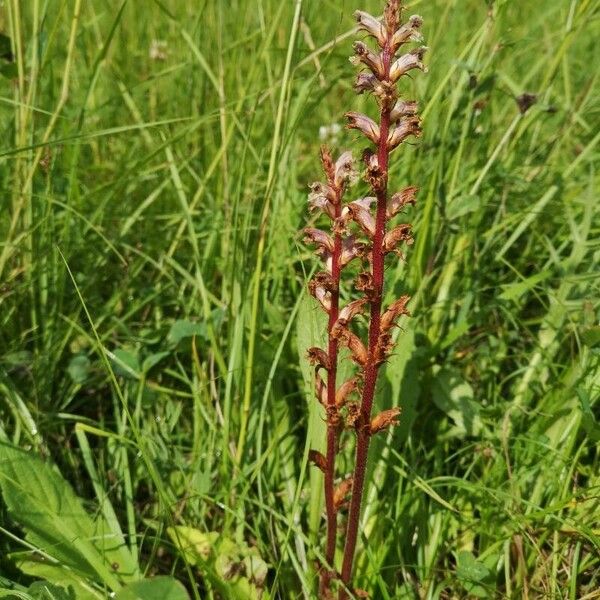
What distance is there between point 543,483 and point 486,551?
0.26 metres

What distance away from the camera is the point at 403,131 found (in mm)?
1319

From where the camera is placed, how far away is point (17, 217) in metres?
2.29

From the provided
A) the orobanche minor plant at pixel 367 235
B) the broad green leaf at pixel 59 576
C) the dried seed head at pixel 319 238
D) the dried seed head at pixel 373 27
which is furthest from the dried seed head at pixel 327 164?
the broad green leaf at pixel 59 576

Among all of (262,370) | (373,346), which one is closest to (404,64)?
(373,346)

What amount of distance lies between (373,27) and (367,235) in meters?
0.37

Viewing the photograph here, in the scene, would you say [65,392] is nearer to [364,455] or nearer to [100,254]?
[100,254]

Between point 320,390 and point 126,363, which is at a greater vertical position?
point 320,390

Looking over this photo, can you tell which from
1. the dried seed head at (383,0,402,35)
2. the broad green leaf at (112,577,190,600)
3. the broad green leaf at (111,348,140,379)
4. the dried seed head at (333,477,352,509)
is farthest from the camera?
the broad green leaf at (111,348,140,379)

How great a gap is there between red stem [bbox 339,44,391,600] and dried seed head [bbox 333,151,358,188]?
138 mm

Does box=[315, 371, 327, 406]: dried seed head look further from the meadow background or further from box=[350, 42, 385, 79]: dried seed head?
box=[350, 42, 385, 79]: dried seed head

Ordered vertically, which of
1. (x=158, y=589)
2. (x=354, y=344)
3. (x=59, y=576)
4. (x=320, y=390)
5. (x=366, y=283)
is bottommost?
(x=59, y=576)

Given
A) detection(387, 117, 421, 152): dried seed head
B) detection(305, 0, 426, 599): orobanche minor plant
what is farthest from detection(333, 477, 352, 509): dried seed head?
detection(387, 117, 421, 152): dried seed head

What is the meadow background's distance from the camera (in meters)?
1.80

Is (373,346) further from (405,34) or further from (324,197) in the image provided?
(405,34)
